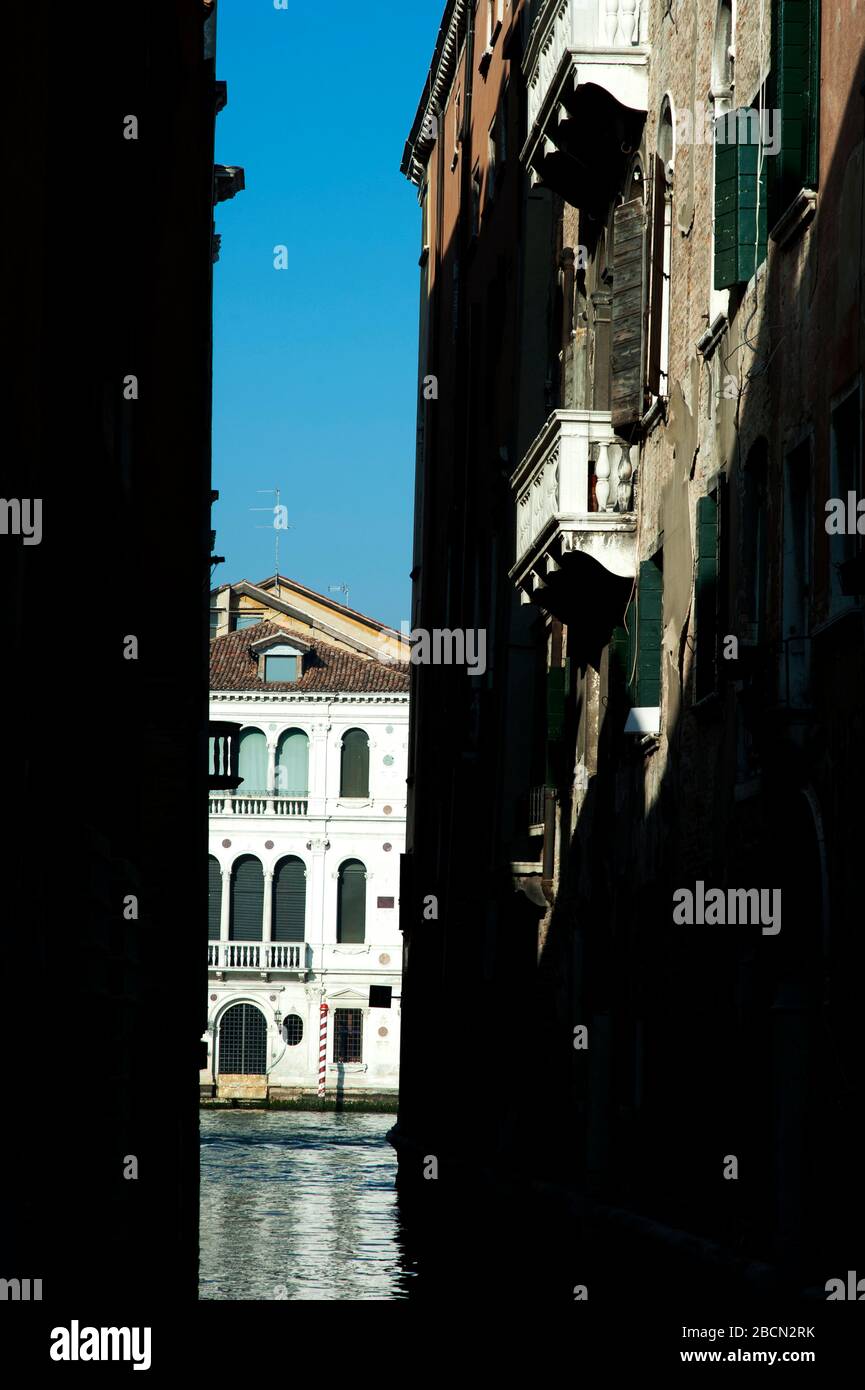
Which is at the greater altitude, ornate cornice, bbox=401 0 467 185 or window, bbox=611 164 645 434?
ornate cornice, bbox=401 0 467 185

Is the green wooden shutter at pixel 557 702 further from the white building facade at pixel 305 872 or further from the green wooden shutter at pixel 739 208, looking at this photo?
the white building facade at pixel 305 872

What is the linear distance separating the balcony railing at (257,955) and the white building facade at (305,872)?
0.04 m

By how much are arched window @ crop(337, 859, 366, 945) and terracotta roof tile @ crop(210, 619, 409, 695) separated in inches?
199

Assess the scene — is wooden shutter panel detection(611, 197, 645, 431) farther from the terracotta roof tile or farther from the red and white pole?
the terracotta roof tile

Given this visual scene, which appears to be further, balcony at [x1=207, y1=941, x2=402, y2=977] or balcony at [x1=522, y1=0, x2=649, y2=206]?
balcony at [x1=207, y1=941, x2=402, y2=977]

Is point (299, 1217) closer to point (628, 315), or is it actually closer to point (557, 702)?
point (557, 702)

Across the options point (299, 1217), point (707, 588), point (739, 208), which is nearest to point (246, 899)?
point (299, 1217)

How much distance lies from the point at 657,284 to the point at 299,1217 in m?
14.8

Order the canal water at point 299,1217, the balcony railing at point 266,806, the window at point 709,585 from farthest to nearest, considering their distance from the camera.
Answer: the balcony railing at point 266,806
the canal water at point 299,1217
the window at point 709,585

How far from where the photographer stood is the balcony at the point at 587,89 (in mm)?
18391

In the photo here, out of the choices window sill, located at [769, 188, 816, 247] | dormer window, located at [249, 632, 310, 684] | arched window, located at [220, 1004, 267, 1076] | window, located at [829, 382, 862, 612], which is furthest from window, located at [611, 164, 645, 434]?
dormer window, located at [249, 632, 310, 684]

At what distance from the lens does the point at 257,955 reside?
61500mm

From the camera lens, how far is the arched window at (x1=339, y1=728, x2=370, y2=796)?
63906 mm

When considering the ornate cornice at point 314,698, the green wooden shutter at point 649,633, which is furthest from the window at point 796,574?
the ornate cornice at point 314,698
